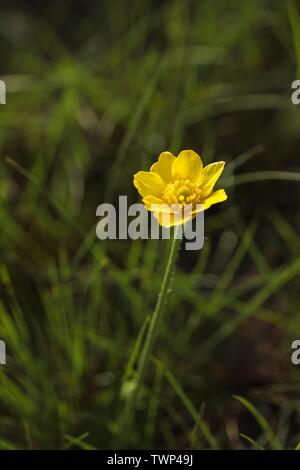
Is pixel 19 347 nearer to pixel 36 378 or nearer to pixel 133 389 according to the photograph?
pixel 36 378

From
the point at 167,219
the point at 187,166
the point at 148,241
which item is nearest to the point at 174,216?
the point at 167,219

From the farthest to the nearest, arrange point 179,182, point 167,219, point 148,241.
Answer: point 148,241 < point 179,182 < point 167,219

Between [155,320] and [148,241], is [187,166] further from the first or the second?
[148,241]

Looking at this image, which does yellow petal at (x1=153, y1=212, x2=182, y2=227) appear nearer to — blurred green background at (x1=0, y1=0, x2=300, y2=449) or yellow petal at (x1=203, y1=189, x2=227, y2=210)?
yellow petal at (x1=203, y1=189, x2=227, y2=210)

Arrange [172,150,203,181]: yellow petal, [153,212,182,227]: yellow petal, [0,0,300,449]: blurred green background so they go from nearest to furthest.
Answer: [153,212,182,227]: yellow petal
[172,150,203,181]: yellow petal
[0,0,300,449]: blurred green background

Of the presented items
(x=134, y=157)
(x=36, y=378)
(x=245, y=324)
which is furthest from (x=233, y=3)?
(x=36, y=378)

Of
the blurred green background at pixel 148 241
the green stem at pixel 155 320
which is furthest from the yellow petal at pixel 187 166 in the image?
the blurred green background at pixel 148 241

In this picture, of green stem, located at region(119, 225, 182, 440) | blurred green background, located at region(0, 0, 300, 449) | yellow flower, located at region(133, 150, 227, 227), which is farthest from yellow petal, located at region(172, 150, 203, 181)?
blurred green background, located at region(0, 0, 300, 449)
